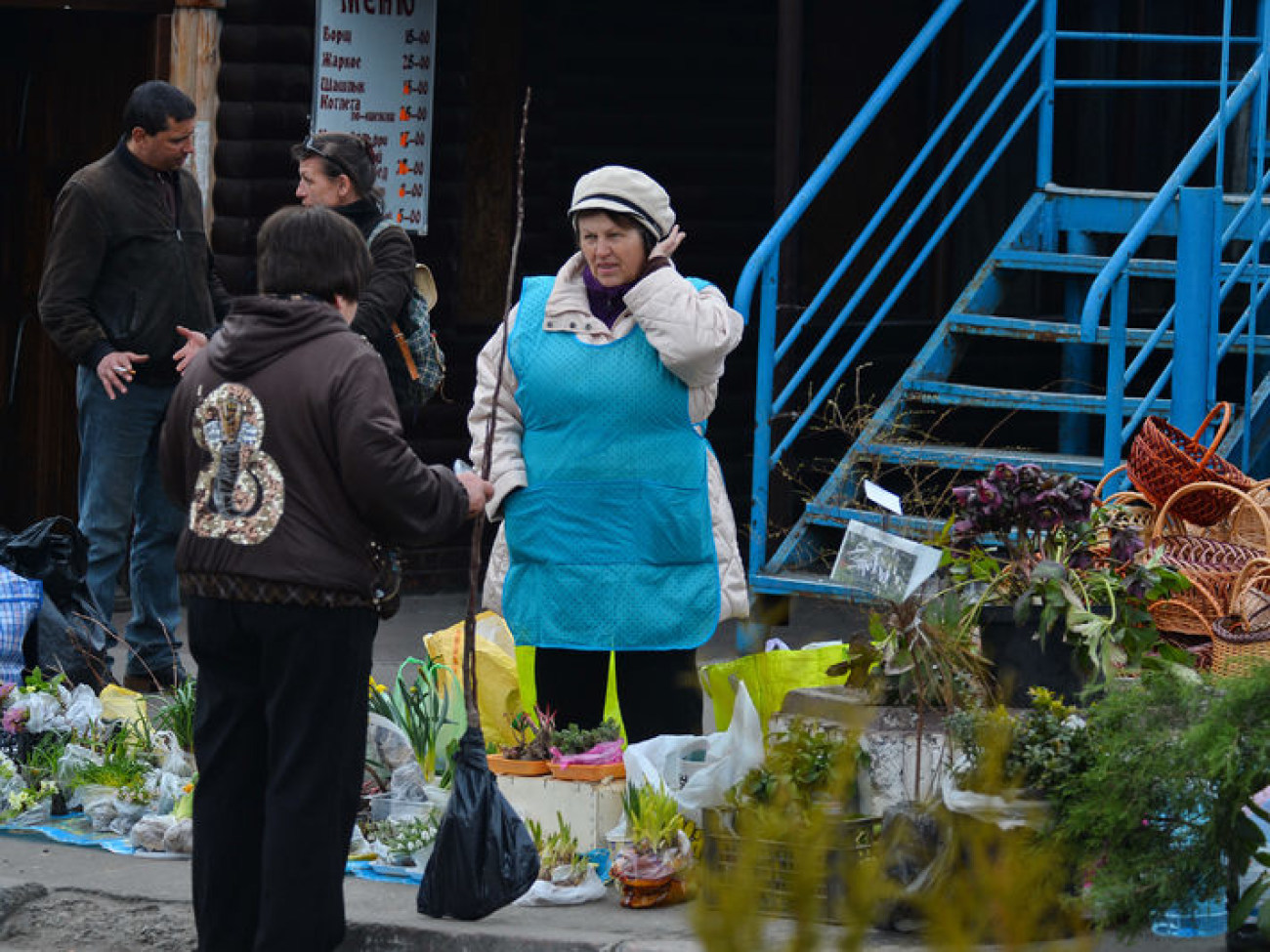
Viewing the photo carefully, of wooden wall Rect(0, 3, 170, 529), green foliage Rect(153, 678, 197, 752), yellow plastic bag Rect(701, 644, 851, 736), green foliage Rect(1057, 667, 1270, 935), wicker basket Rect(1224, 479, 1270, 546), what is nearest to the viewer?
green foliage Rect(1057, 667, 1270, 935)

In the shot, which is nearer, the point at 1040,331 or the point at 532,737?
the point at 532,737

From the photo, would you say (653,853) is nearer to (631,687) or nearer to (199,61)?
(631,687)

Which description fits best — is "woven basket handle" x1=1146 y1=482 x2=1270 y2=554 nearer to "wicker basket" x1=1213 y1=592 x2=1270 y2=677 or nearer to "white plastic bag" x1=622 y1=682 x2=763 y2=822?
"wicker basket" x1=1213 y1=592 x2=1270 y2=677

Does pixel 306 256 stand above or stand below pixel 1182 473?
above

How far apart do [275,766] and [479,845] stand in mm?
640

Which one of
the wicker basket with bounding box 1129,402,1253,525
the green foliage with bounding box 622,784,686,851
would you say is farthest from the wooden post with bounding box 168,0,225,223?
the green foliage with bounding box 622,784,686,851

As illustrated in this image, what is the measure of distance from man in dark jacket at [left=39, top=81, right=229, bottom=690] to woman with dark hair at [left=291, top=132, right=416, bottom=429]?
25.0 inches

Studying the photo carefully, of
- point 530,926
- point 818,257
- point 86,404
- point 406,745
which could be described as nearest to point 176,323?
point 86,404

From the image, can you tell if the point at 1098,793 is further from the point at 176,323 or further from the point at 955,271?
the point at 955,271

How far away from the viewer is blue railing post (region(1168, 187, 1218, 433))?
7.47 meters

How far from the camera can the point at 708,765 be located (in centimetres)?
525

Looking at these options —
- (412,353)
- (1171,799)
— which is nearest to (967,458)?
(412,353)

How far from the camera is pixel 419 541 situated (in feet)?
14.2

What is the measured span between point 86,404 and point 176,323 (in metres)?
0.39
